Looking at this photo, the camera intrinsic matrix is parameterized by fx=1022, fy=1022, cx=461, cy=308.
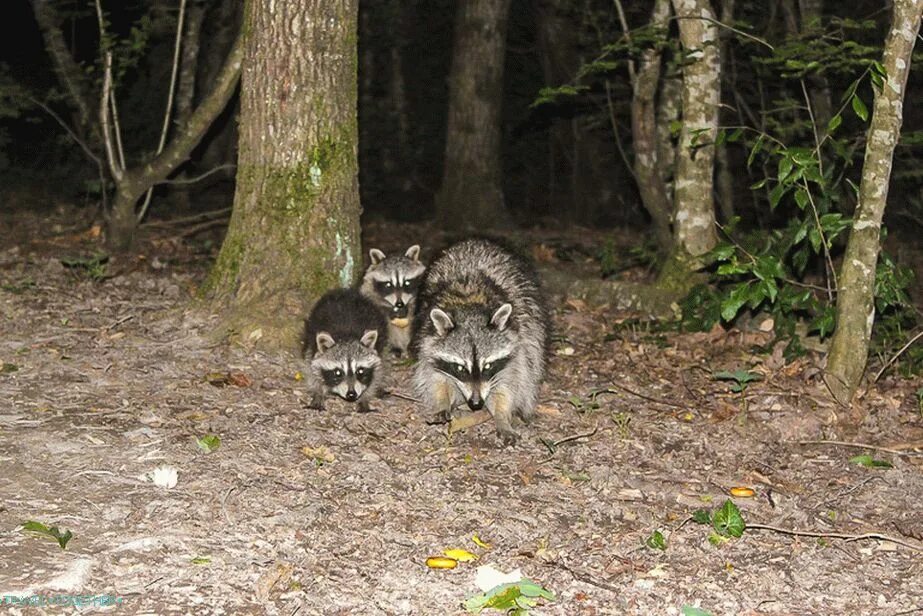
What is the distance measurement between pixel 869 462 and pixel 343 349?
323cm

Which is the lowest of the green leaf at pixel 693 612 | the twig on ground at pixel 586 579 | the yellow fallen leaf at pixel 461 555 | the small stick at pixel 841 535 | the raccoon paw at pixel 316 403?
the twig on ground at pixel 586 579

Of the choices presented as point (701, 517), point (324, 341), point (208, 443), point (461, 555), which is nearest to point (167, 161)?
point (324, 341)

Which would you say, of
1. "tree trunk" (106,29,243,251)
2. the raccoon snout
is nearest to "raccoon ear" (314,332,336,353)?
the raccoon snout

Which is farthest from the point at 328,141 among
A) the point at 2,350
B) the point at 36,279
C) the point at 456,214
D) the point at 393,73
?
the point at 393,73

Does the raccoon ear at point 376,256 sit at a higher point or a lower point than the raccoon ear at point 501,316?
higher

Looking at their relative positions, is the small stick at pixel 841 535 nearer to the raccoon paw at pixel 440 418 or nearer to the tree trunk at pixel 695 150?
the raccoon paw at pixel 440 418

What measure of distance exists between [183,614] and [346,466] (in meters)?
1.67

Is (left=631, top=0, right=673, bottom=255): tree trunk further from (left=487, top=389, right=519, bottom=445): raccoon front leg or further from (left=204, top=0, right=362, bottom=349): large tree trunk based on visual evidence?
(left=487, top=389, right=519, bottom=445): raccoon front leg

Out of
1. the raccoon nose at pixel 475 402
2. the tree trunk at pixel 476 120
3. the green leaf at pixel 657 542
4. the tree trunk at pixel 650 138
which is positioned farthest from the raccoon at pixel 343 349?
the tree trunk at pixel 476 120

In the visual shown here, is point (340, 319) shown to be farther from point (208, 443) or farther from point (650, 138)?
point (650, 138)

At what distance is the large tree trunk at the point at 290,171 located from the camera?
6.82m

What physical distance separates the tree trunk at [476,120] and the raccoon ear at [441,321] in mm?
6298

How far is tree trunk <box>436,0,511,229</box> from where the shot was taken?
1257 cm

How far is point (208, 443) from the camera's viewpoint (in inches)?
214
